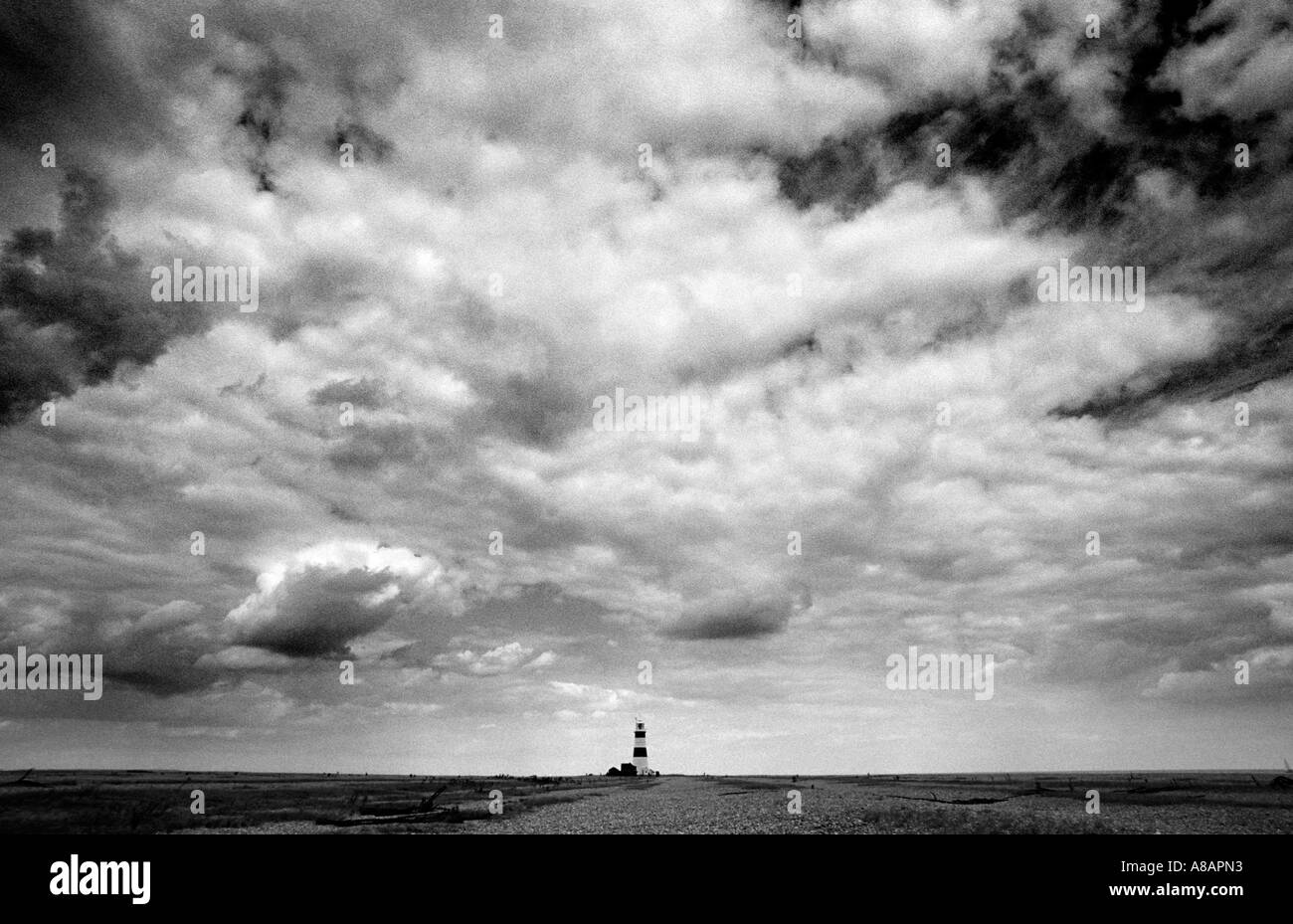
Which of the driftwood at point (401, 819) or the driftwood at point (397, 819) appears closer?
the driftwood at point (397, 819)

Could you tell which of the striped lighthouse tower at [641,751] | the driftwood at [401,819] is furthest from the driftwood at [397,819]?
the striped lighthouse tower at [641,751]

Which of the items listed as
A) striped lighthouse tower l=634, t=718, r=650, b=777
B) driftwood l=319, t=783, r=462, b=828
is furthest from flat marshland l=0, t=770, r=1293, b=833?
striped lighthouse tower l=634, t=718, r=650, b=777

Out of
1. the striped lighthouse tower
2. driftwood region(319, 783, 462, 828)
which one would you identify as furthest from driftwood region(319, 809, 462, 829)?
the striped lighthouse tower

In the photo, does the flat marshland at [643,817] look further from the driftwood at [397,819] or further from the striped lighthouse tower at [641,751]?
the striped lighthouse tower at [641,751]

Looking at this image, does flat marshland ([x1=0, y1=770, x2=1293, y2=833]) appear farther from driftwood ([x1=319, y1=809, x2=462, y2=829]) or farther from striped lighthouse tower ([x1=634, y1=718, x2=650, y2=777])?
striped lighthouse tower ([x1=634, y1=718, x2=650, y2=777])

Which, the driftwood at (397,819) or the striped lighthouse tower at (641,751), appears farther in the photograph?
the striped lighthouse tower at (641,751)

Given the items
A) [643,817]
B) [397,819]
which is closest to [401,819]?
[397,819]

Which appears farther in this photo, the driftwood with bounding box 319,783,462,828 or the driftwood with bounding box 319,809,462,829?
the driftwood with bounding box 319,783,462,828

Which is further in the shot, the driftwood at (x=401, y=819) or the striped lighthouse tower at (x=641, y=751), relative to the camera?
the striped lighthouse tower at (x=641, y=751)

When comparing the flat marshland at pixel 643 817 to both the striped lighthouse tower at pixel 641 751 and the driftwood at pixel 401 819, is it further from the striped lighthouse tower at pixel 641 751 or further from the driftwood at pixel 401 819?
the striped lighthouse tower at pixel 641 751
